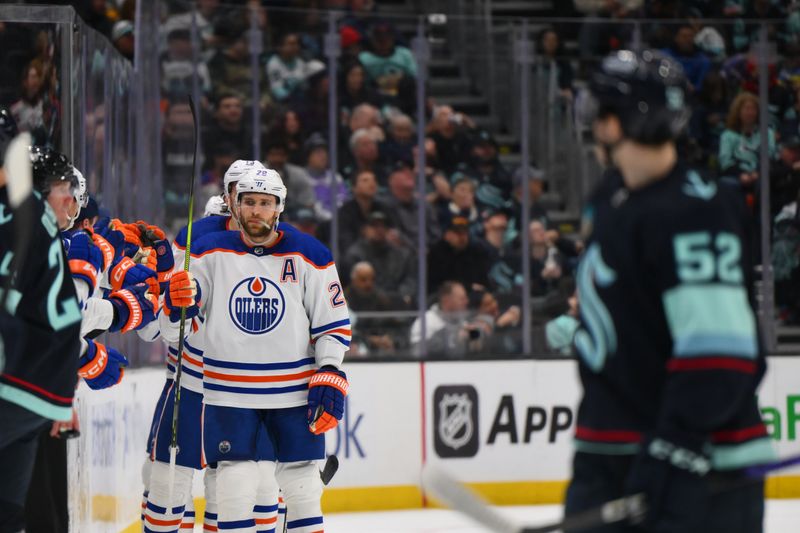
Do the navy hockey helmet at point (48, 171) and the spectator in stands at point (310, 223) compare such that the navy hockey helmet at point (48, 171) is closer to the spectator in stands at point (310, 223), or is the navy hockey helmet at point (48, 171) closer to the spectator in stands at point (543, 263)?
the spectator in stands at point (310, 223)

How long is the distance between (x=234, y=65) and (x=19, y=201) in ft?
15.6

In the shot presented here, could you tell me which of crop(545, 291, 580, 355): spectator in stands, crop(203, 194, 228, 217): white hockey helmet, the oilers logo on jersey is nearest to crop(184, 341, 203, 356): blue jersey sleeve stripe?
the oilers logo on jersey

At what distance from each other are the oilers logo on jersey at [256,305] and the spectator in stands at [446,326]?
2.93 metres

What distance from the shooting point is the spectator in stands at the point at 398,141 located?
7.22 m

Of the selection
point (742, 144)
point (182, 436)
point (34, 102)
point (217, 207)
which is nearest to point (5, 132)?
point (34, 102)

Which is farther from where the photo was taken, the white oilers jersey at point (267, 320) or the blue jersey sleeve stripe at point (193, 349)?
the blue jersey sleeve stripe at point (193, 349)

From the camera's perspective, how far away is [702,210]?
6.81 ft

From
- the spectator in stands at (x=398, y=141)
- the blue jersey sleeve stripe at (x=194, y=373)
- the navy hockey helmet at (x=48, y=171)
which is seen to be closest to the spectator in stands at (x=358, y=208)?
the spectator in stands at (x=398, y=141)

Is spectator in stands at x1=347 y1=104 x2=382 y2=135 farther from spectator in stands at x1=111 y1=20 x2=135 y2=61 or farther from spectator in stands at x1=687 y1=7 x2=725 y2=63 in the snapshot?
spectator in stands at x1=687 y1=7 x2=725 y2=63

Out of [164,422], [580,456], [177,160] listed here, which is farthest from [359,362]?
[580,456]

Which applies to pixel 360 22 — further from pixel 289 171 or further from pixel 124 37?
pixel 124 37

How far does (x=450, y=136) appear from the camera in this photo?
7.38 metres

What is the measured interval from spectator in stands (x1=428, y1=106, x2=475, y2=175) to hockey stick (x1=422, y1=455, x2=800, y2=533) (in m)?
4.92

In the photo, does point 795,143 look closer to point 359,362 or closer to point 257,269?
point 359,362
